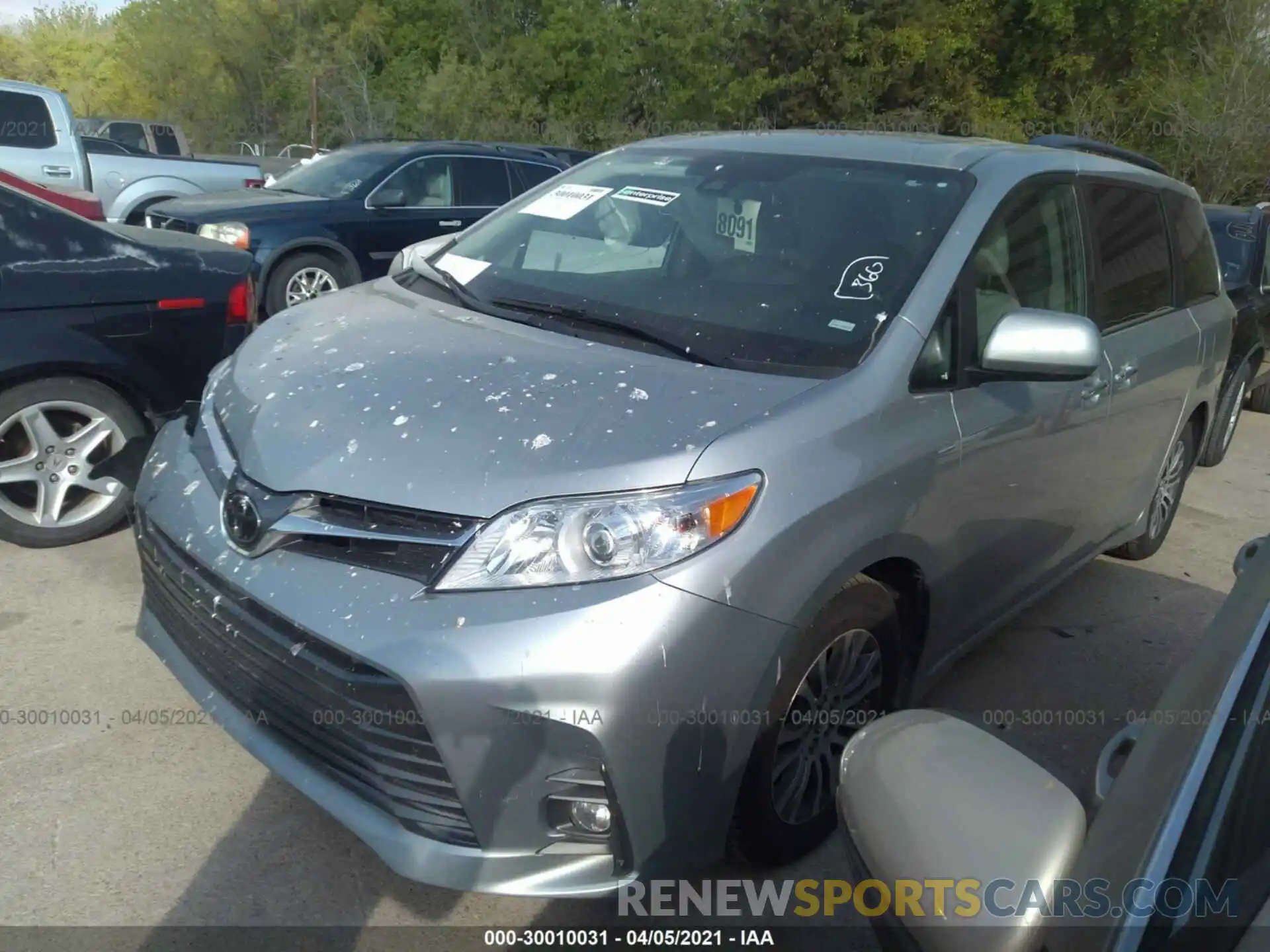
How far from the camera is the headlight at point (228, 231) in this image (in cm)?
795

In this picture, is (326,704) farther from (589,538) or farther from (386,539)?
(589,538)

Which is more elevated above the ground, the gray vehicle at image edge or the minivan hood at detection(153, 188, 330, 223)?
the minivan hood at detection(153, 188, 330, 223)

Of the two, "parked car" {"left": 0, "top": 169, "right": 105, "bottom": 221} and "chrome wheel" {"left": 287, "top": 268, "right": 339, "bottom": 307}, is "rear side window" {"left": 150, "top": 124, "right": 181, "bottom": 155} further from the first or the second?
"parked car" {"left": 0, "top": 169, "right": 105, "bottom": 221}

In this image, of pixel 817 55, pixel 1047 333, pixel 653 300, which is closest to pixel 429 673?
pixel 653 300

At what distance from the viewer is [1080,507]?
12.0 feet

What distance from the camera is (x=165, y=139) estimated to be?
2050cm

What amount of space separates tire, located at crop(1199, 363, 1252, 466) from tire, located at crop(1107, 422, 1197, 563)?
1611 mm

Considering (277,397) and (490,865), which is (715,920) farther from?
(277,397)

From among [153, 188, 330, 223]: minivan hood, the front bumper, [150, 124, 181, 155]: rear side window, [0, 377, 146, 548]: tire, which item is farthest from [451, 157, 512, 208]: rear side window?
[150, 124, 181, 155]: rear side window

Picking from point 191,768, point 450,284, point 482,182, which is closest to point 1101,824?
point 191,768

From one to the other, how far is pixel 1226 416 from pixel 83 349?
21.3 ft

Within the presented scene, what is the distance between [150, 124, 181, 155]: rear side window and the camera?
20.1 metres

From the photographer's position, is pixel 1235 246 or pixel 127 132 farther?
pixel 127 132

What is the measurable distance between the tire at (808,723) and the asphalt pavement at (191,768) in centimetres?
16
